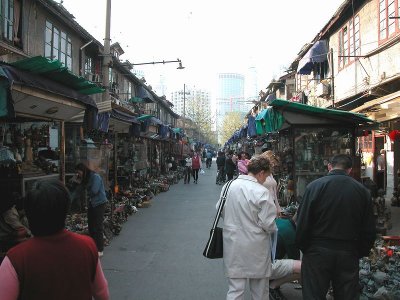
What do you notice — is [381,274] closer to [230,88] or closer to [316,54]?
[316,54]

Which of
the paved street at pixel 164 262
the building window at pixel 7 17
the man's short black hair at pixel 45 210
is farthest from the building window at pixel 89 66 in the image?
the man's short black hair at pixel 45 210

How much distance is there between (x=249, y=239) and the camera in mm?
4000

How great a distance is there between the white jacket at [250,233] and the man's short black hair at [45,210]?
2.22 metres

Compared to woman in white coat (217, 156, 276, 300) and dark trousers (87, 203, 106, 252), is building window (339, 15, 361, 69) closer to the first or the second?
dark trousers (87, 203, 106, 252)

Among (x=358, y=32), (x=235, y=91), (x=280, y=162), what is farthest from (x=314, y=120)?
(x=235, y=91)

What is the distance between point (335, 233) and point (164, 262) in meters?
3.99

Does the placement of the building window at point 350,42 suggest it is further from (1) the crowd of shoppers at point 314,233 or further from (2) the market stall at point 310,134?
(1) the crowd of shoppers at point 314,233

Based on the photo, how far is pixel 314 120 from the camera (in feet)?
31.7

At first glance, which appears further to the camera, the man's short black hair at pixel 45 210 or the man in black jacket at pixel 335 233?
the man in black jacket at pixel 335 233

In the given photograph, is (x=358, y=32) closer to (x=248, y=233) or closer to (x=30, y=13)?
(x=30, y=13)

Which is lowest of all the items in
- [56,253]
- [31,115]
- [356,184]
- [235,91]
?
[56,253]

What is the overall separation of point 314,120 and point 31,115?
20.6 ft

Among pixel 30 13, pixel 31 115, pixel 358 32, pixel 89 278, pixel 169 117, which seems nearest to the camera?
pixel 89 278

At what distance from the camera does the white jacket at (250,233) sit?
3.99m
